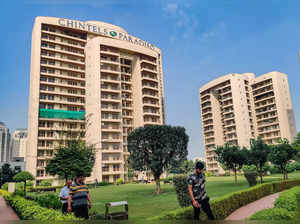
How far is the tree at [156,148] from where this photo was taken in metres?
28.3

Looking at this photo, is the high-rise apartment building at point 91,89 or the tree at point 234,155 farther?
the high-rise apartment building at point 91,89

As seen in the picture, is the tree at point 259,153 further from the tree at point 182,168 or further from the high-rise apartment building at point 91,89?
the high-rise apartment building at point 91,89

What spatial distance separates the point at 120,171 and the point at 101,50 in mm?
34091

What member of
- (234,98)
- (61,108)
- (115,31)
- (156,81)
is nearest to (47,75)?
(61,108)

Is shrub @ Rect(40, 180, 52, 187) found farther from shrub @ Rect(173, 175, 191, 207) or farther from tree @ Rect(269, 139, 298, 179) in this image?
shrub @ Rect(173, 175, 191, 207)

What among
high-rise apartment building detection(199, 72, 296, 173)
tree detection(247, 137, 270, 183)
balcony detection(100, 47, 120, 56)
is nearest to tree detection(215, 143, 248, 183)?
tree detection(247, 137, 270, 183)

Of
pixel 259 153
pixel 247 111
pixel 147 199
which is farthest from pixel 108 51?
pixel 147 199

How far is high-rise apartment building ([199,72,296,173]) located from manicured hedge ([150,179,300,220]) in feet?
228

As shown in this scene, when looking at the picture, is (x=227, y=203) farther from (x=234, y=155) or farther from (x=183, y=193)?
(x=234, y=155)

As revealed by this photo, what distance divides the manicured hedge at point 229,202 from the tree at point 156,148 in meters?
10.8

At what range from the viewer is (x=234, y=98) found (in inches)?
3708

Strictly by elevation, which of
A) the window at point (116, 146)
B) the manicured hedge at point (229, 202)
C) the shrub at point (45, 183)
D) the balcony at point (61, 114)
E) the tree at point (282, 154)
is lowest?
the shrub at point (45, 183)

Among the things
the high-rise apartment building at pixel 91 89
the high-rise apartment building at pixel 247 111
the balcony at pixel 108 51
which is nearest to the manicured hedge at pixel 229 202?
the high-rise apartment building at pixel 91 89

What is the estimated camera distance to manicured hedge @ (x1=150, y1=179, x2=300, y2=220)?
859cm
